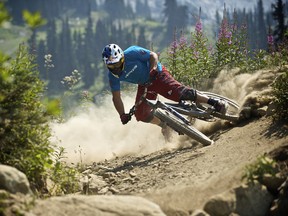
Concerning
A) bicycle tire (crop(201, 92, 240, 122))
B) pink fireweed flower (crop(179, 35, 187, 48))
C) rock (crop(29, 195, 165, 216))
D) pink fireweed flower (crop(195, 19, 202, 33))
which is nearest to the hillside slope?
bicycle tire (crop(201, 92, 240, 122))

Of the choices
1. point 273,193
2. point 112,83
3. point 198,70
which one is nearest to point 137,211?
point 273,193

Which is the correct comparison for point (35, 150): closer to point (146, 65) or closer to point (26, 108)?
point (26, 108)

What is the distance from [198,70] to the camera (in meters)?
12.4

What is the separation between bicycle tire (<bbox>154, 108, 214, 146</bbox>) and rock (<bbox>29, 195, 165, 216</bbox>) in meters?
3.80

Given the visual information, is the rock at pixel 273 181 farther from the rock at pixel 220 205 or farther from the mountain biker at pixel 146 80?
the mountain biker at pixel 146 80

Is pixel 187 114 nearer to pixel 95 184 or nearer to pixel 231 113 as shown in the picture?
pixel 231 113

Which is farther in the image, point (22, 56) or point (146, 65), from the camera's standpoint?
point (146, 65)

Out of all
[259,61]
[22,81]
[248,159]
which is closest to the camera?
[22,81]

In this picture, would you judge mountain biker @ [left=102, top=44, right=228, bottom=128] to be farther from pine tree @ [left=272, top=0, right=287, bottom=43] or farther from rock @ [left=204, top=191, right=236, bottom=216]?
pine tree @ [left=272, top=0, right=287, bottom=43]

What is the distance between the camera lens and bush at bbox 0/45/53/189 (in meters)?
5.67

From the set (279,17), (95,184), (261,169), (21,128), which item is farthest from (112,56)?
(279,17)

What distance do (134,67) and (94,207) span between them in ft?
16.8

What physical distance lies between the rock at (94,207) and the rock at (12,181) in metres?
0.29

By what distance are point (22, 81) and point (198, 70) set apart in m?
7.32
